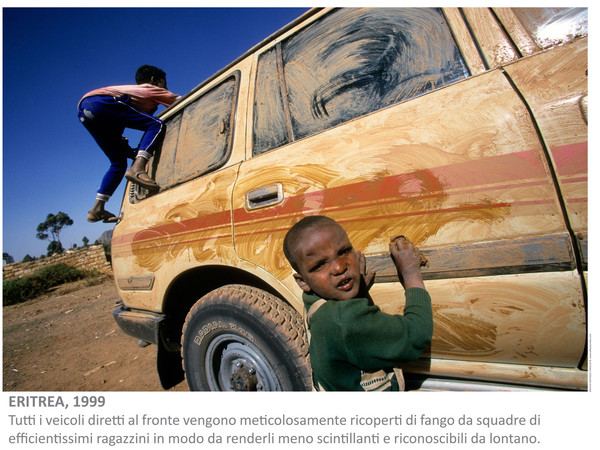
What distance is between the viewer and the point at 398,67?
3.69 ft

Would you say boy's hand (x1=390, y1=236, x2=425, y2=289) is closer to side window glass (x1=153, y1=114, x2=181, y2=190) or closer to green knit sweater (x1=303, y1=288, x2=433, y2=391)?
green knit sweater (x1=303, y1=288, x2=433, y2=391)

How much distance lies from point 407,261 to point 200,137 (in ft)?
5.23

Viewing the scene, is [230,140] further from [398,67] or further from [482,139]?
[482,139]

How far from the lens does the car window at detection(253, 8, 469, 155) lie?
1075 millimetres

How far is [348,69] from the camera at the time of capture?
1240mm

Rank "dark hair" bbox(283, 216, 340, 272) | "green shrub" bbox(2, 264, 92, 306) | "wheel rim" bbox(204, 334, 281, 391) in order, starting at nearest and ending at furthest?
"dark hair" bbox(283, 216, 340, 272), "wheel rim" bbox(204, 334, 281, 391), "green shrub" bbox(2, 264, 92, 306)

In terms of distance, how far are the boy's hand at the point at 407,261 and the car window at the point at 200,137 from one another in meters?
1.12

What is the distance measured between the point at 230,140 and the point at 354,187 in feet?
3.02

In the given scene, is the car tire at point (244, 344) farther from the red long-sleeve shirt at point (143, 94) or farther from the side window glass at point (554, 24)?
the red long-sleeve shirt at point (143, 94)

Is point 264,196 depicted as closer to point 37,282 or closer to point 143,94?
point 143,94

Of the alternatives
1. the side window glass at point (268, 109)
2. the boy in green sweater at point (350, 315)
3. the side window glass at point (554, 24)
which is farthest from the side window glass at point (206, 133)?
the side window glass at point (554, 24)

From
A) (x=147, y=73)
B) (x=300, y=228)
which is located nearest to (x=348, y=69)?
(x=300, y=228)

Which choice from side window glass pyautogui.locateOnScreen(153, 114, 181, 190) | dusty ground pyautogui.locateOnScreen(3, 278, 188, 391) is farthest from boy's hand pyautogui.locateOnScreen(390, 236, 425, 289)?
dusty ground pyautogui.locateOnScreen(3, 278, 188, 391)
